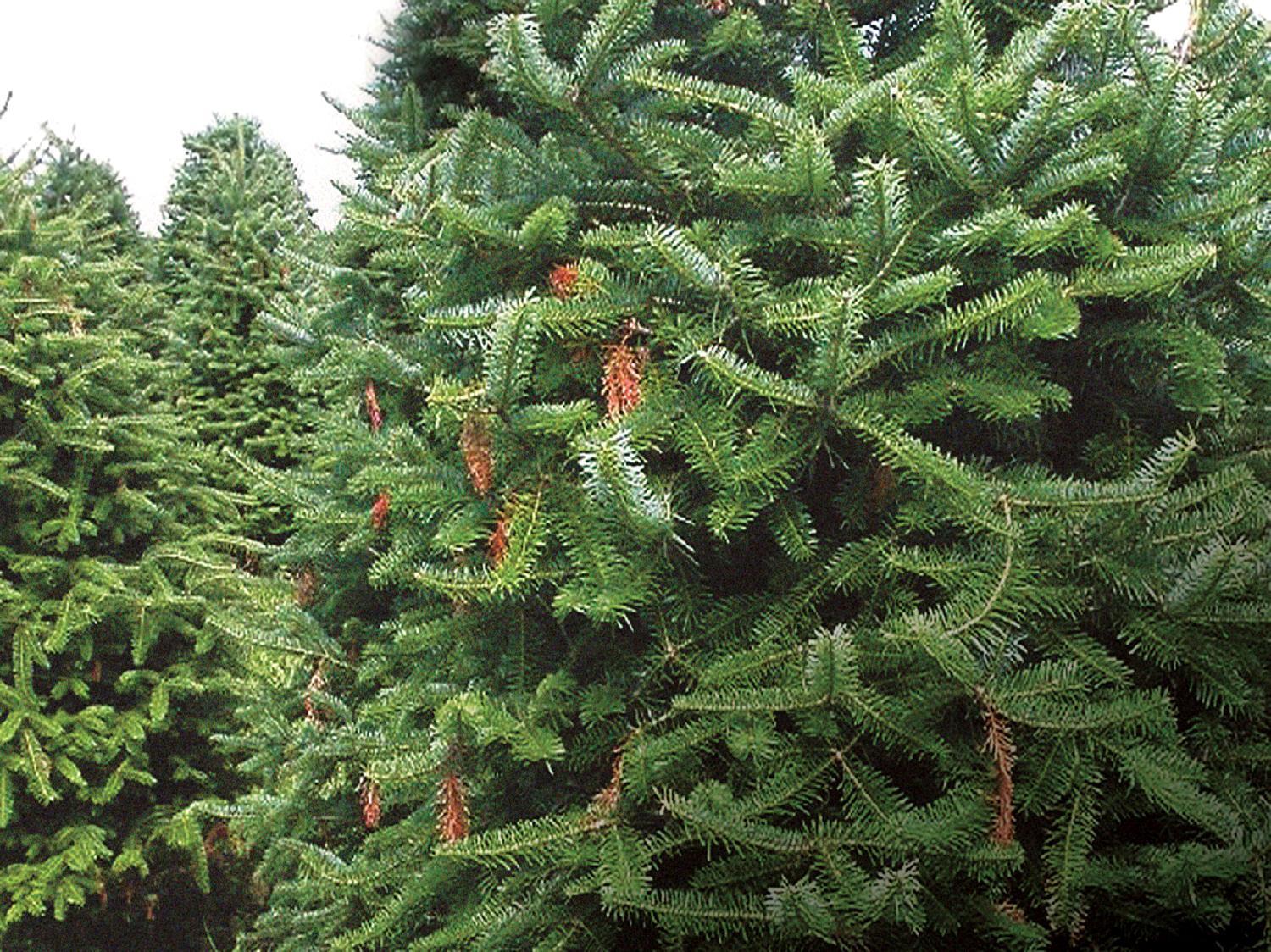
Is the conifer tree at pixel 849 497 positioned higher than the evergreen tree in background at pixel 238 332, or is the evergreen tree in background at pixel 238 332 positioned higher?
the evergreen tree in background at pixel 238 332

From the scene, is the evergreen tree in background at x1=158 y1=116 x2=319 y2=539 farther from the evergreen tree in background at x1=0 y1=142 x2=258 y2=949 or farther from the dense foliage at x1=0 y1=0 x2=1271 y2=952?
the dense foliage at x1=0 y1=0 x2=1271 y2=952

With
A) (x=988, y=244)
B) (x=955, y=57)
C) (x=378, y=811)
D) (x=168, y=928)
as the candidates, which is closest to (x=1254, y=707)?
(x=988, y=244)

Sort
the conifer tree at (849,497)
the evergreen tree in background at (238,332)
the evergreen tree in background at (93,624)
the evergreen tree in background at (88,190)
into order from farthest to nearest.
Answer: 1. the evergreen tree in background at (88,190)
2. the evergreen tree in background at (238,332)
3. the evergreen tree in background at (93,624)
4. the conifer tree at (849,497)

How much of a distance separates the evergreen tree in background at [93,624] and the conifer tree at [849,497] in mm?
2297

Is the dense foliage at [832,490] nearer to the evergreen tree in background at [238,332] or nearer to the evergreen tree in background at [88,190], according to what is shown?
the evergreen tree in background at [238,332]

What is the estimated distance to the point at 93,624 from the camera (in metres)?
4.72

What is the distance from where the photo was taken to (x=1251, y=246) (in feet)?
7.57

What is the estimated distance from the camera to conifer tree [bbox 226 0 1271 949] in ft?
6.89

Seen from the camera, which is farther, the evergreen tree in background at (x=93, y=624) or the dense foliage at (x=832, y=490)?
the evergreen tree in background at (x=93, y=624)

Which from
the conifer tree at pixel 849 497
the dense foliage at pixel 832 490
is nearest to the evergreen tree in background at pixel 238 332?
the dense foliage at pixel 832 490

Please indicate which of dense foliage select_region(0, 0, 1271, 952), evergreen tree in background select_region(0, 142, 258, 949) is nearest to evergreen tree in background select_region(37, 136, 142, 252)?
evergreen tree in background select_region(0, 142, 258, 949)

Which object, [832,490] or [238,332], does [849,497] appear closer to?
[832,490]

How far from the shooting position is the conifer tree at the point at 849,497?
2.10 meters

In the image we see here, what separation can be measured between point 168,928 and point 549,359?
3957mm
